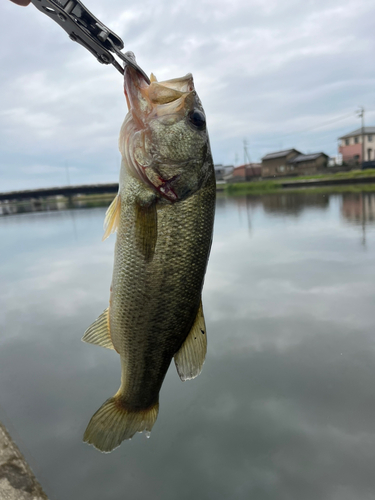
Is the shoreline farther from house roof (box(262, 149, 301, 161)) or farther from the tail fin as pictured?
house roof (box(262, 149, 301, 161))

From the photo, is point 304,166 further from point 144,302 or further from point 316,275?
point 144,302

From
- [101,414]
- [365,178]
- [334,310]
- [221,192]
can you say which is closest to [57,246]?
[334,310]

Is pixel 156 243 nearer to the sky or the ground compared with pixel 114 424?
nearer to the sky

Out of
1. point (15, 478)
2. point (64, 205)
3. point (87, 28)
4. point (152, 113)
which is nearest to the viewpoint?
point (87, 28)

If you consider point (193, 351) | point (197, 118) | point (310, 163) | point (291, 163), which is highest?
point (291, 163)

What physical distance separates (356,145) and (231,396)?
60.9 meters

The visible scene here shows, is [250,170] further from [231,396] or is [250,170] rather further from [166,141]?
[166,141]

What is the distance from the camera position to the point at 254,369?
15.0 feet

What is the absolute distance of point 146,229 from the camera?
1581 millimetres

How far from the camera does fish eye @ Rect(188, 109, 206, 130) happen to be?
5.55 feet

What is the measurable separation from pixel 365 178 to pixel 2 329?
3835 cm

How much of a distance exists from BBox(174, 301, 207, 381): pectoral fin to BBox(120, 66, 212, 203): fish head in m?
0.64

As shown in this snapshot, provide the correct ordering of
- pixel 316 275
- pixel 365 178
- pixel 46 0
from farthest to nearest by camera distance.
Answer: pixel 365 178 < pixel 316 275 < pixel 46 0

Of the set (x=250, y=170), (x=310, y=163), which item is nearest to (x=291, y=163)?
(x=310, y=163)
